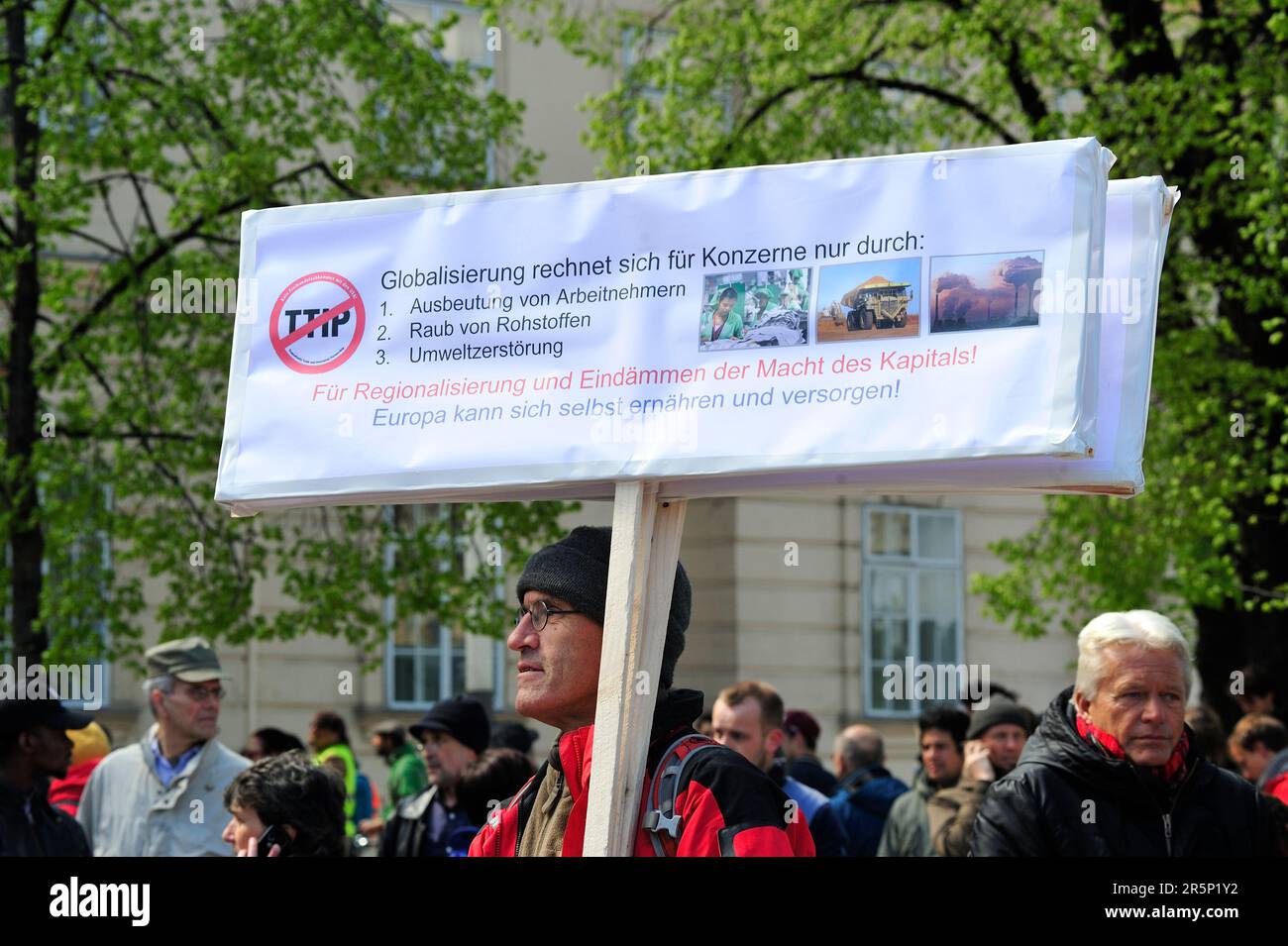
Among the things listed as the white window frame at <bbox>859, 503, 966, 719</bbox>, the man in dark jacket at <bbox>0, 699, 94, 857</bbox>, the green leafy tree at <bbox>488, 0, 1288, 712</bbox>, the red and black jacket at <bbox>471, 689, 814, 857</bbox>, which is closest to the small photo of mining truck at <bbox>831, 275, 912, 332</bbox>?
the red and black jacket at <bbox>471, 689, 814, 857</bbox>

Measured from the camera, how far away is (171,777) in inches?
316

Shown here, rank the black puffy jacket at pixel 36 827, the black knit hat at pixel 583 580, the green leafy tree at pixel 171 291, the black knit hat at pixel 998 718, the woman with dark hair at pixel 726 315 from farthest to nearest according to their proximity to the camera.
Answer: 1. the green leafy tree at pixel 171 291
2. the black knit hat at pixel 998 718
3. the black puffy jacket at pixel 36 827
4. the black knit hat at pixel 583 580
5. the woman with dark hair at pixel 726 315

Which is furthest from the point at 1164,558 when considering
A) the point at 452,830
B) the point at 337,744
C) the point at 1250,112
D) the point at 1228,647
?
the point at 452,830

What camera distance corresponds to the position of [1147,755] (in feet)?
15.5

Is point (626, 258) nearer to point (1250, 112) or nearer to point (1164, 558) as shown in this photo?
point (1250, 112)

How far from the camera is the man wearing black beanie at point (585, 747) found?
3732mm

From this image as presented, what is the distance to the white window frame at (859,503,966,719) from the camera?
953 inches

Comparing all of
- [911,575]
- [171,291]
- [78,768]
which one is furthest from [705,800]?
[911,575]

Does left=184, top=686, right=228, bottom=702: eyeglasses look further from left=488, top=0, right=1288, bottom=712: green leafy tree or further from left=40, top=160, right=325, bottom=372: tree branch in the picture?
left=488, top=0, right=1288, bottom=712: green leafy tree

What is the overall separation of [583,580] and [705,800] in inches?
23.6

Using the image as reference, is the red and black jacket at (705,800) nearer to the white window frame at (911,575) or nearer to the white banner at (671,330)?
the white banner at (671,330)

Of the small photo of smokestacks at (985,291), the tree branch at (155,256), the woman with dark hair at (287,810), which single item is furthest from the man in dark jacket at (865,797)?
the tree branch at (155,256)
